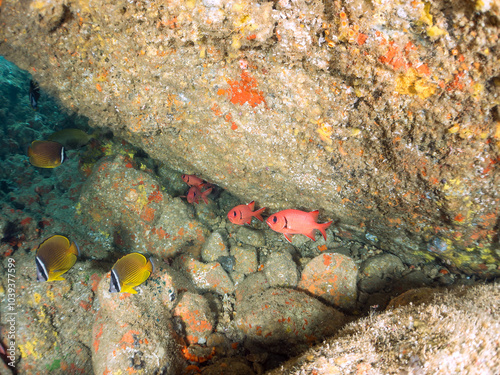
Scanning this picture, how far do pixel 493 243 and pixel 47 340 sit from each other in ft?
18.6

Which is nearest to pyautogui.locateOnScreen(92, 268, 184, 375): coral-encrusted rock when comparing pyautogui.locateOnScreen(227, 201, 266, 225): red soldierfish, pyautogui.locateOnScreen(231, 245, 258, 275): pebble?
pyautogui.locateOnScreen(227, 201, 266, 225): red soldierfish

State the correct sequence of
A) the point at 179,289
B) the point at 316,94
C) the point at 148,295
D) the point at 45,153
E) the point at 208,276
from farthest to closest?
the point at 208,276
the point at 45,153
the point at 179,289
the point at 148,295
the point at 316,94

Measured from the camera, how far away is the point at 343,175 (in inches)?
117

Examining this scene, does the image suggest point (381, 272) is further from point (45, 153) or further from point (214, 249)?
point (45, 153)

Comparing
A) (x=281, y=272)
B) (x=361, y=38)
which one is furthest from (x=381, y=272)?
(x=361, y=38)

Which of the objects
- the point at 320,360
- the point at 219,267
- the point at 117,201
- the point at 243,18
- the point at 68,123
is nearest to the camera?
the point at 320,360

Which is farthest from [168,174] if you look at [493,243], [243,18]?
[493,243]

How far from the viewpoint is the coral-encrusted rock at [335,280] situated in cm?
373

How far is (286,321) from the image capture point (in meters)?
3.18

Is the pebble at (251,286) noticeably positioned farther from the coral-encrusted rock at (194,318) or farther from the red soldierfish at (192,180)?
the red soldierfish at (192,180)

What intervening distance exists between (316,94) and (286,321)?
288 cm

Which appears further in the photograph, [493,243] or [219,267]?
[219,267]

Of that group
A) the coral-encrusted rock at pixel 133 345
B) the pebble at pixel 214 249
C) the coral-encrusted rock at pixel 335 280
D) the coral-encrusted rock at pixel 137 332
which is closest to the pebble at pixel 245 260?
the pebble at pixel 214 249

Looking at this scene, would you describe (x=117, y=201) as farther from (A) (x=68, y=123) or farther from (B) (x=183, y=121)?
(A) (x=68, y=123)
